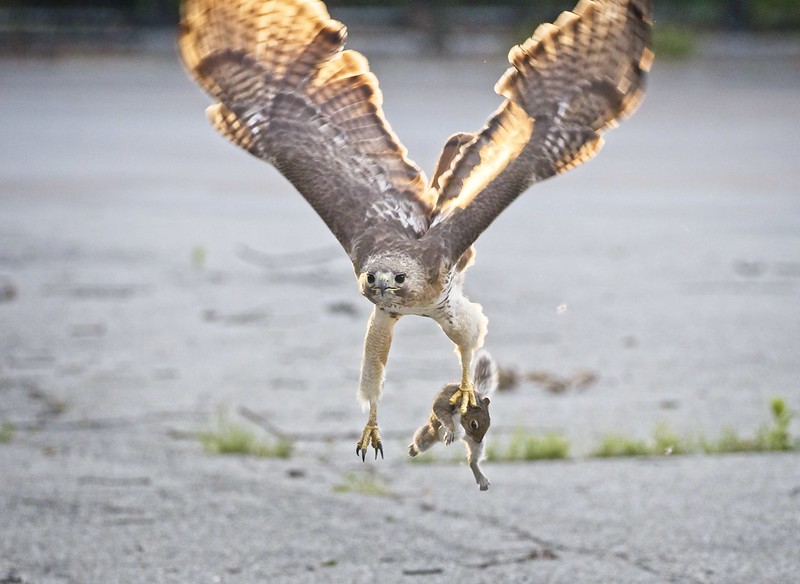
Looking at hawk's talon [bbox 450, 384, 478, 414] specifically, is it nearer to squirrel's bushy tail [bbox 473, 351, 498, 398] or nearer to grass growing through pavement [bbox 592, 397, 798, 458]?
squirrel's bushy tail [bbox 473, 351, 498, 398]

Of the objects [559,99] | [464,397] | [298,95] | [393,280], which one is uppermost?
[559,99]

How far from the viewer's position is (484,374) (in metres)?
4.84

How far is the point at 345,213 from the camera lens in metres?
4.59

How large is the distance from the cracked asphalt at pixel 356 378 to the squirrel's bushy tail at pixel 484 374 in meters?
0.99

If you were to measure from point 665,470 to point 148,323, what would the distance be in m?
4.11

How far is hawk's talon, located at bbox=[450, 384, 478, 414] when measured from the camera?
4.50m

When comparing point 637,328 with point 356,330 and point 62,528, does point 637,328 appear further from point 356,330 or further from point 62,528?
point 62,528

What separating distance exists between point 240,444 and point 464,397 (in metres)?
2.79

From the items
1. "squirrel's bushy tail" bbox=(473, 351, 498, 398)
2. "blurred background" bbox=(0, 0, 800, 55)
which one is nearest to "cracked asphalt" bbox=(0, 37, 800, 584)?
"squirrel's bushy tail" bbox=(473, 351, 498, 398)

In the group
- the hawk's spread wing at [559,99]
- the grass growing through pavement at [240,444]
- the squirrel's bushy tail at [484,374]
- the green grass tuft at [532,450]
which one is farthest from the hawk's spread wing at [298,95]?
the green grass tuft at [532,450]

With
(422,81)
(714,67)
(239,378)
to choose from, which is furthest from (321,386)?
(714,67)

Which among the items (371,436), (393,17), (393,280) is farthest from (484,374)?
(393,17)

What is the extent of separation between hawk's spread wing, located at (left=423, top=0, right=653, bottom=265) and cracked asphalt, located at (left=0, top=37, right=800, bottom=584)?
164cm

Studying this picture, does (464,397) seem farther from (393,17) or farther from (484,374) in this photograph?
(393,17)
